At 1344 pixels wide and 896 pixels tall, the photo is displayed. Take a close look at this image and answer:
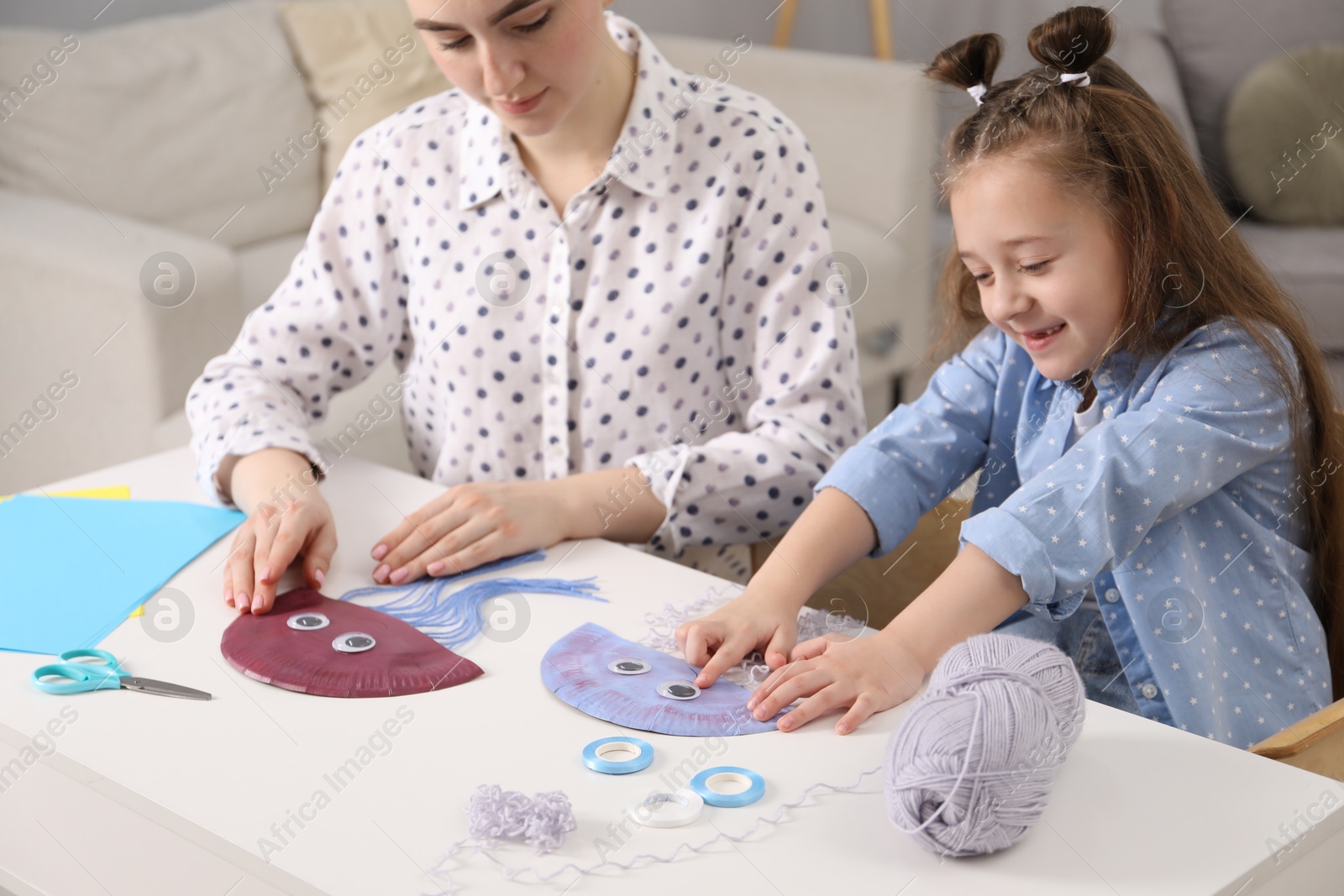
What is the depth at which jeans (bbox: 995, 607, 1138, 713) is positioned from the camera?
1025 millimetres

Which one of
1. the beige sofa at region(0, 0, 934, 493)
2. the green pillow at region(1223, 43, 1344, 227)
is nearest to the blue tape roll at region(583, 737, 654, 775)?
the beige sofa at region(0, 0, 934, 493)

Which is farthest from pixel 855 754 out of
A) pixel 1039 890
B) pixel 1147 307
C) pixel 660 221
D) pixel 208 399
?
pixel 208 399

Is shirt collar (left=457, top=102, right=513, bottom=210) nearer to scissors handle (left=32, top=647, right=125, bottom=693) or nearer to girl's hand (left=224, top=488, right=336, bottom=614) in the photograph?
girl's hand (left=224, top=488, right=336, bottom=614)

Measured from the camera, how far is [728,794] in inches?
27.3

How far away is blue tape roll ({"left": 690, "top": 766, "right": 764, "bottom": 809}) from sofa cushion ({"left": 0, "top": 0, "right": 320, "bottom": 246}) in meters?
1.83

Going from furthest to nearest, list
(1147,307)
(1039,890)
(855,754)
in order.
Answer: (1147,307) → (855,754) → (1039,890)

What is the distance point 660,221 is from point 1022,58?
385mm

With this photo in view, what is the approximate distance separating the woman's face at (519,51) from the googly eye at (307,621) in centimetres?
46

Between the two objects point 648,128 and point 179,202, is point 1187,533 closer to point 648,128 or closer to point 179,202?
point 648,128

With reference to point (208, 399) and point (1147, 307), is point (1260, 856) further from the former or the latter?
point (208, 399)

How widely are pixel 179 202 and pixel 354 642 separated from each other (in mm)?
1657

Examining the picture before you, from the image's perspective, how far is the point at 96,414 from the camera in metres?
1.95

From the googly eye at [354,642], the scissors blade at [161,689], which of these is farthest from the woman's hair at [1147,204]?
the scissors blade at [161,689]

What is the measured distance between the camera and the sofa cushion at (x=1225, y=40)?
266 centimetres
